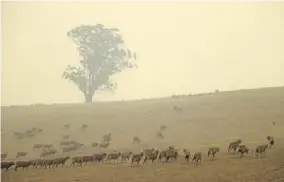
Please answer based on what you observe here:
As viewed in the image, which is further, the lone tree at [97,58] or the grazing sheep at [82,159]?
the lone tree at [97,58]

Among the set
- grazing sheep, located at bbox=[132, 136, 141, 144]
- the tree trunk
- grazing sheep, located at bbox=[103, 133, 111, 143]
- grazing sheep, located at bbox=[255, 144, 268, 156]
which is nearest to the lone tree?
the tree trunk

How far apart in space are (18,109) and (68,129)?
0.45 meters

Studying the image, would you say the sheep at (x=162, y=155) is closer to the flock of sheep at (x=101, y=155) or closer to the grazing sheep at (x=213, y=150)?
the flock of sheep at (x=101, y=155)

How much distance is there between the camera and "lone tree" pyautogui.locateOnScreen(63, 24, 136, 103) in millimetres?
4637

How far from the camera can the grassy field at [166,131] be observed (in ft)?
14.8

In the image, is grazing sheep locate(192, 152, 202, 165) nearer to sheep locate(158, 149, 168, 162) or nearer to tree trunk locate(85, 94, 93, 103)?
sheep locate(158, 149, 168, 162)

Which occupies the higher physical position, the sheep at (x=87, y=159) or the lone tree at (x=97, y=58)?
the lone tree at (x=97, y=58)

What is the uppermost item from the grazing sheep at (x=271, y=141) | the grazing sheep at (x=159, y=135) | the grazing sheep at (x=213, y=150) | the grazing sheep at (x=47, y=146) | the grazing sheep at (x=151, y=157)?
the grazing sheep at (x=159, y=135)

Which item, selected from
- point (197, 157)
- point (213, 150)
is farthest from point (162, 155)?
point (213, 150)

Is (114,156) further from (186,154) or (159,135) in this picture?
(186,154)

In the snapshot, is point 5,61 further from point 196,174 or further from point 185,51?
point 196,174

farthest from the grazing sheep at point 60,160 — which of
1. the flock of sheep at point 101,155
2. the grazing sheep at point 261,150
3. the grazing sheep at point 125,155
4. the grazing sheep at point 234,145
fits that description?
the grazing sheep at point 261,150

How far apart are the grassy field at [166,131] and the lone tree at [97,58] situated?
0.63 feet

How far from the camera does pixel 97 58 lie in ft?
15.3
